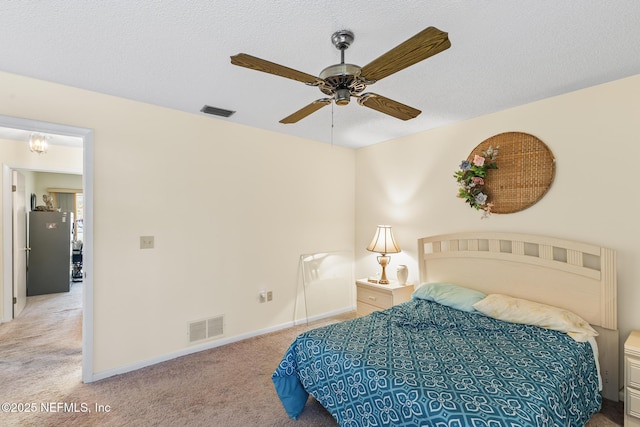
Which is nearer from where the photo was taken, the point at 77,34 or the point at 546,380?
the point at 546,380

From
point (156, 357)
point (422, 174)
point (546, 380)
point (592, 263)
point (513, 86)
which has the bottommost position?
Result: point (156, 357)

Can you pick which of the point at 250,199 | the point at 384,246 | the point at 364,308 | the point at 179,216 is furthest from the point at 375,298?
the point at 179,216

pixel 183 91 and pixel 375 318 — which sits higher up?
pixel 183 91

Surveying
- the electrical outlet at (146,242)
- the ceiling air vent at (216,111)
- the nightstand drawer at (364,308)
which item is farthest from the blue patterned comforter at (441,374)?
the ceiling air vent at (216,111)

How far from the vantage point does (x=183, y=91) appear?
258cm

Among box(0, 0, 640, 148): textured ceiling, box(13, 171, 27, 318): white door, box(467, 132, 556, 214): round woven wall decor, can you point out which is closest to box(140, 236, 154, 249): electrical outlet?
box(0, 0, 640, 148): textured ceiling

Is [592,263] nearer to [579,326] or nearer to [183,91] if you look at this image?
[579,326]

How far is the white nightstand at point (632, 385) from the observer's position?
195cm

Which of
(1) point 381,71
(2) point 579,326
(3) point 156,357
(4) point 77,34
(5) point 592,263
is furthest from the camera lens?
(3) point 156,357

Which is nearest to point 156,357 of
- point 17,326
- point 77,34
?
Answer: point 17,326

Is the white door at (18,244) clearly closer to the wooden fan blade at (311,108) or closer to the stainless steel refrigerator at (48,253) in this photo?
the stainless steel refrigerator at (48,253)

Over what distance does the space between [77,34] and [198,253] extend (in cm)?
203

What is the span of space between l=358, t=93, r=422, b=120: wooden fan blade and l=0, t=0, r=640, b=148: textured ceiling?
32cm

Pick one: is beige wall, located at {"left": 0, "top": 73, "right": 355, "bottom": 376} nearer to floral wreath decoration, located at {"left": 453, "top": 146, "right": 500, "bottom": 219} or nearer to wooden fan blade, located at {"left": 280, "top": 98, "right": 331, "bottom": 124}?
wooden fan blade, located at {"left": 280, "top": 98, "right": 331, "bottom": 124}
